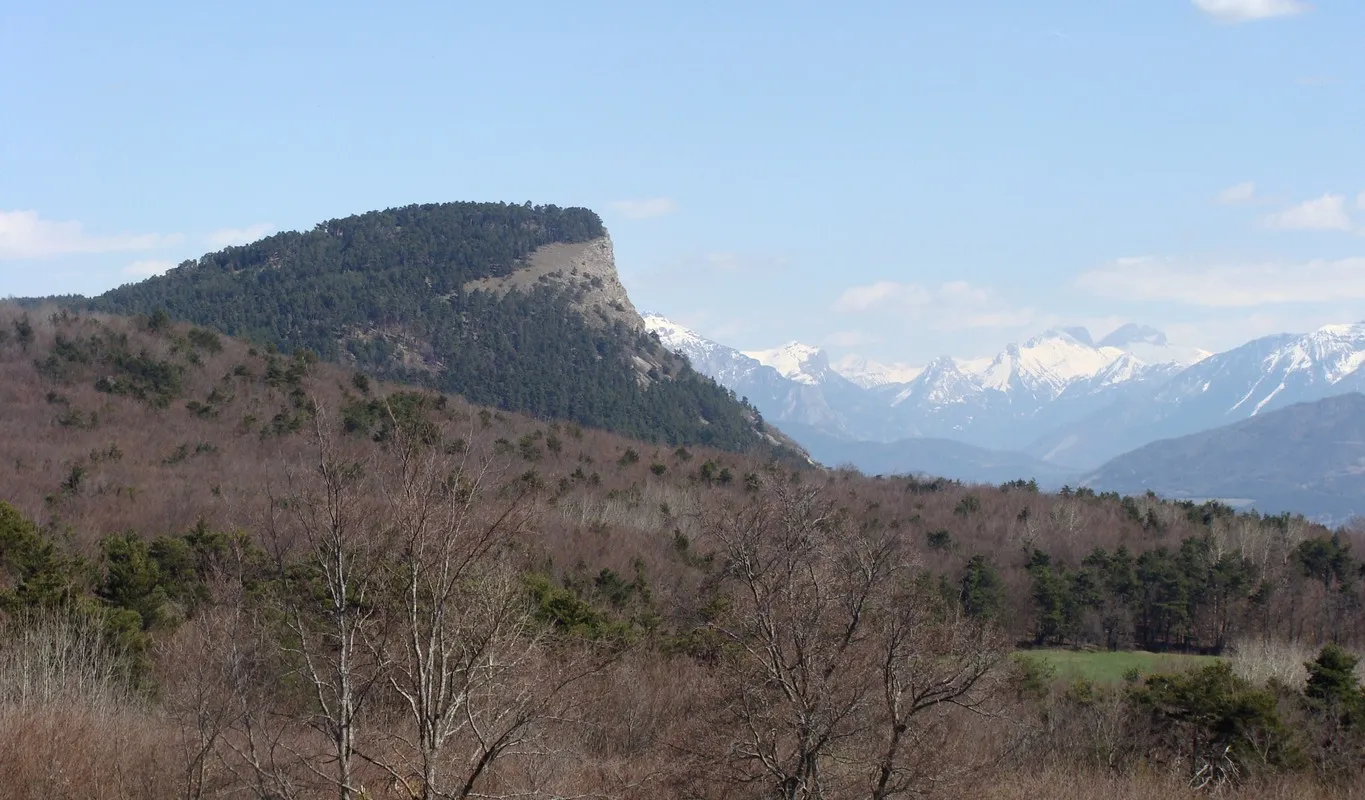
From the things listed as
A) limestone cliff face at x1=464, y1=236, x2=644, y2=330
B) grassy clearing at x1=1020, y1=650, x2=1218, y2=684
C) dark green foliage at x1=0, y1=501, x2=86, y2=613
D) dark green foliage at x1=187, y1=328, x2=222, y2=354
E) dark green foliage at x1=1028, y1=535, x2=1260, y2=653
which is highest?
limestone cliff face at x1=464, y1=236, x2=644, y2=330

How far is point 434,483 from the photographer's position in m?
10.3

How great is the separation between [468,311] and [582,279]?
22.0 m

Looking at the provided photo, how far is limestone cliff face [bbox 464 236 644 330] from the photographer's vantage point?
481ft

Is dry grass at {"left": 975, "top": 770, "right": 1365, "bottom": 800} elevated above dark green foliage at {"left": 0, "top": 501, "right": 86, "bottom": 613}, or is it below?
below

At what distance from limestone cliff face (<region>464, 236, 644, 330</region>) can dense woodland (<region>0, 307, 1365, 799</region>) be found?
7953cm

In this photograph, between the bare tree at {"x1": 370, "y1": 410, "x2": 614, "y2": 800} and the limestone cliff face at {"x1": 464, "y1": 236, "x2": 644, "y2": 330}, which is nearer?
the bare tree at {"x1": 370, "y1": 410, "x2": 614, "y2": 800}

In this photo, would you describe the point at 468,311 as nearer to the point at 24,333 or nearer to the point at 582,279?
the point at 582,279

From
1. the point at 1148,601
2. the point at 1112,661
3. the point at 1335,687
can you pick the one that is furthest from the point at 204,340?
the point at 1335,687

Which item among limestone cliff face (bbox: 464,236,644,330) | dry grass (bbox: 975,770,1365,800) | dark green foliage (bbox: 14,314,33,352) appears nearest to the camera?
dry grass (bbox: 975,770,1365,800)

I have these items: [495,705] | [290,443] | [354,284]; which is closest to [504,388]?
[354,284]

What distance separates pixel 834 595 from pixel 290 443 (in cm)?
5380

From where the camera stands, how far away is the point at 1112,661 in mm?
56969

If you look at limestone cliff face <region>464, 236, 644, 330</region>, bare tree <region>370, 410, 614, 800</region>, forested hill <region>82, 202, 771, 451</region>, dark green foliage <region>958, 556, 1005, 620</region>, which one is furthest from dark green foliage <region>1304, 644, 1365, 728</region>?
limestone cliff face <region>464, 236, 644, 330</region>

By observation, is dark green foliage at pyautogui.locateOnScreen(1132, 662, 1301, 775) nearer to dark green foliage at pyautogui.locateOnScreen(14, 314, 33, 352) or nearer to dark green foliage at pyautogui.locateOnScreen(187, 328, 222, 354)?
dark green foliage at pyautogui.locateOnScreen(187, 328, 222, 354)
